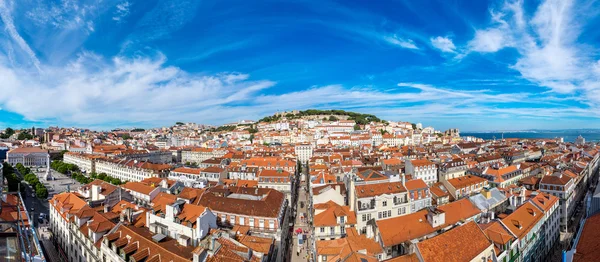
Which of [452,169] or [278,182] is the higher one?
[452,169]

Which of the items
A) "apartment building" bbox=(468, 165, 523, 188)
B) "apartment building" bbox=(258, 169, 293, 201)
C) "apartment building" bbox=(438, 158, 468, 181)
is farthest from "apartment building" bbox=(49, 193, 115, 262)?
"apartment building" bbox=(468, 165, 523, 188)

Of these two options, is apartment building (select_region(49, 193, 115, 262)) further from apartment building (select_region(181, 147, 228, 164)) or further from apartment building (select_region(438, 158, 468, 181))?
apartment building (select_region(181, 147, 228, 164))

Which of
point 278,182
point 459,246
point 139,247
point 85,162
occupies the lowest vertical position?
point 85,162

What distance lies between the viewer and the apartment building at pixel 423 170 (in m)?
42.9

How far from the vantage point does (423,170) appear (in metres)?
44.1

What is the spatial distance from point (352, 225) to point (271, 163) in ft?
98.0

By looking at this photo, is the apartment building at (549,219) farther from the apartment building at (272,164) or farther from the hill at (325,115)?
the hill at (325,115)

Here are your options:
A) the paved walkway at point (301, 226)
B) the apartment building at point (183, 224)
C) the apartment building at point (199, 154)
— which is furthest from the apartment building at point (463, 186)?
→ the apartment building at point (199, 154)

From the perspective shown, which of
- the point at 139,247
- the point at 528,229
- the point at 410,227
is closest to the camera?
the point at 139,247

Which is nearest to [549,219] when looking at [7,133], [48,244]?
[48,244]

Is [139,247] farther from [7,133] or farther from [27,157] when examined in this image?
[7,133]

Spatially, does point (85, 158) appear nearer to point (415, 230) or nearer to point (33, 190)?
point (33, 190)

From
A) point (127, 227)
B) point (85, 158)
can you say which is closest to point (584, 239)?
point (127, 227)

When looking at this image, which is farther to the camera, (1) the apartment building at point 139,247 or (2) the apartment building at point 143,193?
(2) the apartment building at point 143,193
